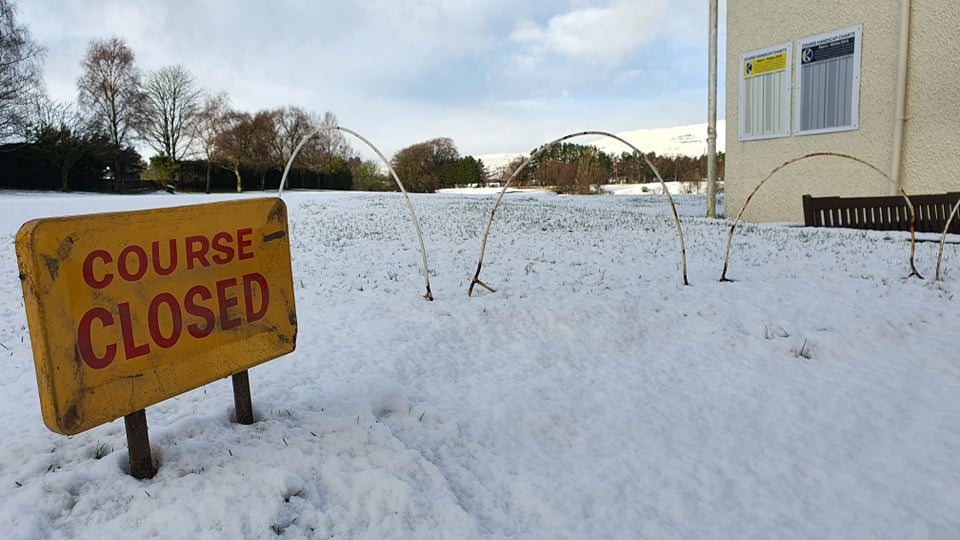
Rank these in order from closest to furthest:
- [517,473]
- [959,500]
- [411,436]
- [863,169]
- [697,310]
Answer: [959,500]
[517,473]
[411,436]
[697,310]
[863,169]

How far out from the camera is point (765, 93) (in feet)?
41.6

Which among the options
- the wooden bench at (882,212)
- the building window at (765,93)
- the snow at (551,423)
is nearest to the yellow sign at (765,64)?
the building window at (765,93)

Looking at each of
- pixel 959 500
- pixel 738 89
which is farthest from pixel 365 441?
pixel 738 89

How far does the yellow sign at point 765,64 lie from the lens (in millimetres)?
12195

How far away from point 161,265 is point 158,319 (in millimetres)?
235

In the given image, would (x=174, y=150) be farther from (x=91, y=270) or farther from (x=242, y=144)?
(x=91, y=270)

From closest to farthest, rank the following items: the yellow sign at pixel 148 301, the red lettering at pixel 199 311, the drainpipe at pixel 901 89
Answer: the yellow sign at pixel 148 301, the red lettering at pixel 199 311, the drainpipe at pixel 901 89

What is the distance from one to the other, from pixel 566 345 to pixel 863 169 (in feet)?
32.2

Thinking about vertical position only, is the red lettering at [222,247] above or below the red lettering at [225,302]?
above

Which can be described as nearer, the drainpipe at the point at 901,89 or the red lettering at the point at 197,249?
the red lettering at the point at 197,249

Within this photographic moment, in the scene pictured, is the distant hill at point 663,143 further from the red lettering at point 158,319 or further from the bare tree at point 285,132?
the red lettering at point 158,319

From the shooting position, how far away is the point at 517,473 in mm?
2912

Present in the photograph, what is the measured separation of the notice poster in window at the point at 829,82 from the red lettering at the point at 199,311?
41.1 ft

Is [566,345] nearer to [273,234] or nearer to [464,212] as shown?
[273,234]
